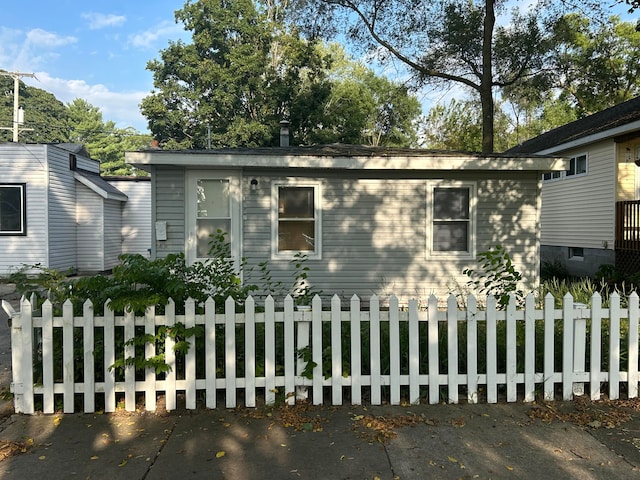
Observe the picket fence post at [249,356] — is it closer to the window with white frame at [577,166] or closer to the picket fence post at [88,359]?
the picket fence post at [88,359]

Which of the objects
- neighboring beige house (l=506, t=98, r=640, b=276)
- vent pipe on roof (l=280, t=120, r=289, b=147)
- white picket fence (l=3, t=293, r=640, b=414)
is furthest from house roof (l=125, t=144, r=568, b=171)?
white picket fence (l=3, t=293, r=640, b=414)

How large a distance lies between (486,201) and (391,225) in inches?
70.6

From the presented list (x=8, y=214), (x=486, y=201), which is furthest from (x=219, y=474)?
(x=8, y=214)

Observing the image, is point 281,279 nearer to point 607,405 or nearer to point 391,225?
point 391,225

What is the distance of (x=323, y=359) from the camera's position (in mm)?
3971

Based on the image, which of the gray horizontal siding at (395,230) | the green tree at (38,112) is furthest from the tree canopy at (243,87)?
the green tree at (38,112)

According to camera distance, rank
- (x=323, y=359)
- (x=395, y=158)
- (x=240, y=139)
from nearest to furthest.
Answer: (x=323, y=359) → (x=395, y=158) → (x=240, y=139)

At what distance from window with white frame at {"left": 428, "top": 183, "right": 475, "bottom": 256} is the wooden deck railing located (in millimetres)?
4693

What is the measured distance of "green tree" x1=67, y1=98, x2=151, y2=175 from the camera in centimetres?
5453

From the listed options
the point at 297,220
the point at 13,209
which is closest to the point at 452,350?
the point at 297,220

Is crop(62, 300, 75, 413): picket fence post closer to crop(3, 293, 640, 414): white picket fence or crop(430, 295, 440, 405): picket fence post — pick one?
crop(3, 293, 640, 414): white picket fence

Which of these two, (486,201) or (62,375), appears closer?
(62,375)

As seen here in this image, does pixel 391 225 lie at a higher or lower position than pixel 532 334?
higher

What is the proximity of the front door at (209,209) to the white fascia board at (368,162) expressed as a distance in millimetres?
334
